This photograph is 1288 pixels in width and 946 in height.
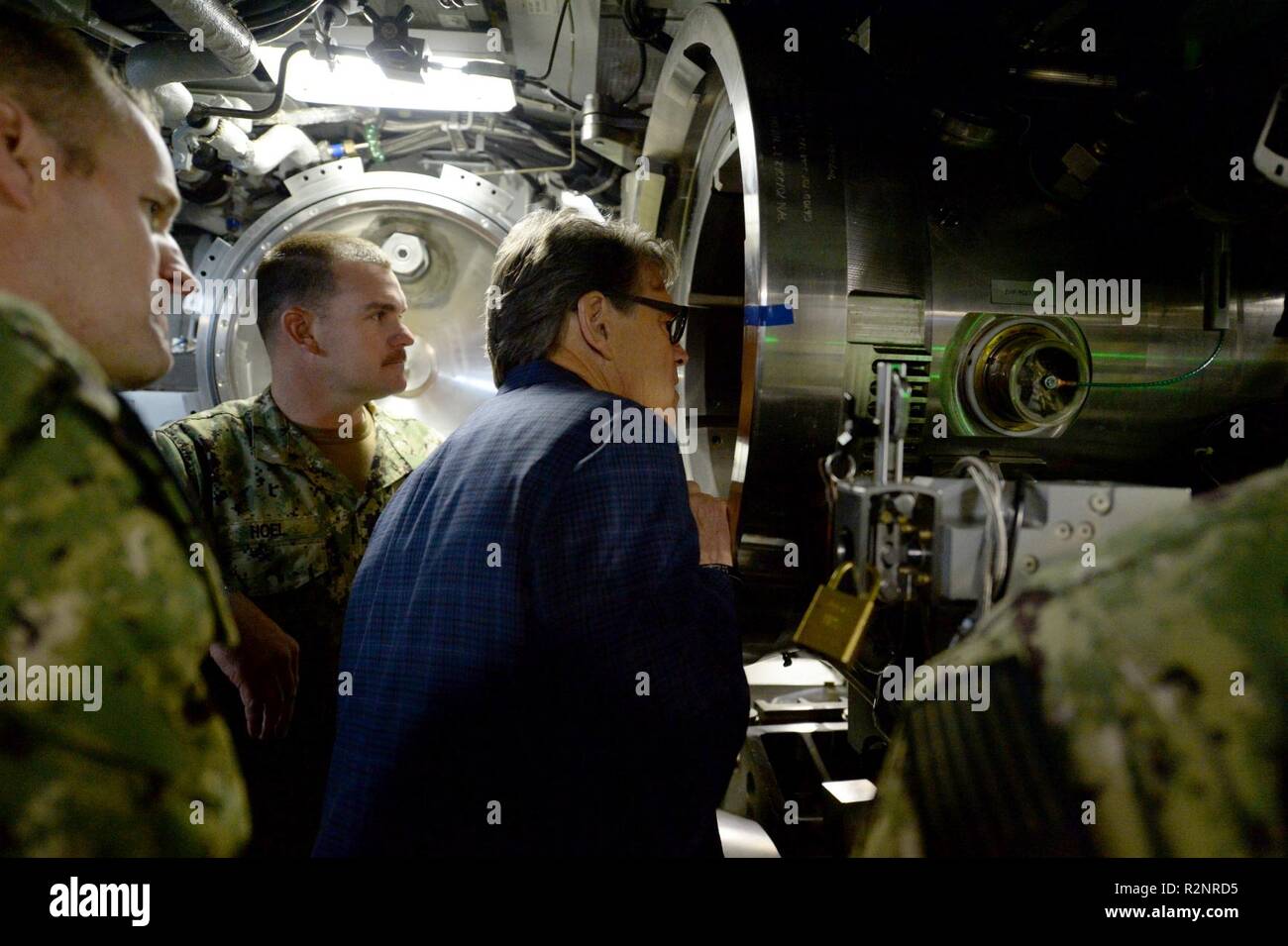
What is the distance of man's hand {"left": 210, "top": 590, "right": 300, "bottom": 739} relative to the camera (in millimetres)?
1314

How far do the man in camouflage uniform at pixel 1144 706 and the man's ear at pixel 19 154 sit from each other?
0.86m

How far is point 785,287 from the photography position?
1.15 metres

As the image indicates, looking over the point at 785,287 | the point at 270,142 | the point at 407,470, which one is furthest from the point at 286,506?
the point at 270,142

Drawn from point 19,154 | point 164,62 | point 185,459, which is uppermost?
point 164,62

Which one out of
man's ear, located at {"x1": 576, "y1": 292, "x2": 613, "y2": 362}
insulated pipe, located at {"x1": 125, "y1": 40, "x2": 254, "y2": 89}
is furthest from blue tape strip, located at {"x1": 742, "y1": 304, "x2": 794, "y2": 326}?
insulated pipe, located at {"x1": 125, "y1": 40, "x2": 254, "y2": 89}

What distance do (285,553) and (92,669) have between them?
3.62 ft

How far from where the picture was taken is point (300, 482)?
153 centimetres

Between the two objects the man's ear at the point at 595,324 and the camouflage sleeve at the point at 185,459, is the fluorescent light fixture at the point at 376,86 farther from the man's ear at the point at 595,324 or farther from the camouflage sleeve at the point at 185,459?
the man's ear at the point at 595,324

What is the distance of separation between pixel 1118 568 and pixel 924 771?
204 millimetres

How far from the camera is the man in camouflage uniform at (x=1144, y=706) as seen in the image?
0.42 metres

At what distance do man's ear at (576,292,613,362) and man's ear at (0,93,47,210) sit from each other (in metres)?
0.65
